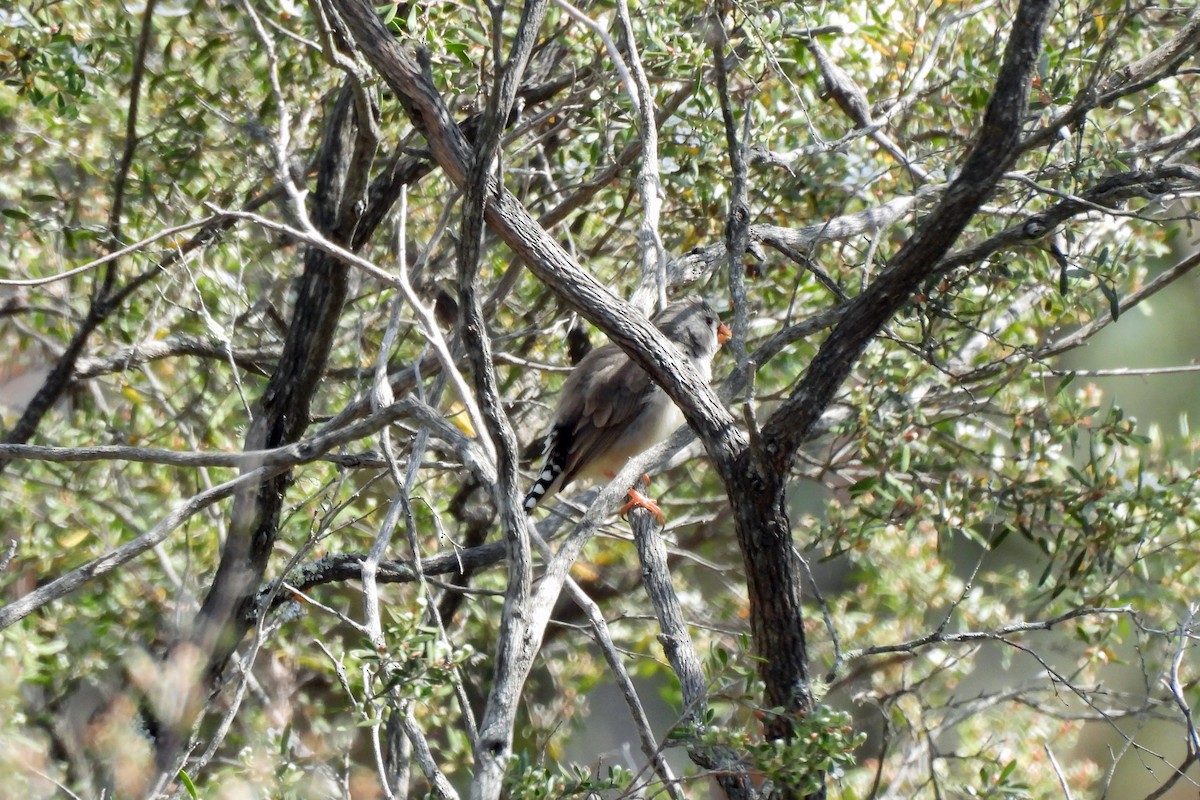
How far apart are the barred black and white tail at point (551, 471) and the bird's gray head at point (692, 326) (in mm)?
772

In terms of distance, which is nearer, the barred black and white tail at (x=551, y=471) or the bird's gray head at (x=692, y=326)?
the barred black and white tail at (x=551, y=471)

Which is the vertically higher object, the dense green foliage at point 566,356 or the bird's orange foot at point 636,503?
the dense green foliage at point 566,356

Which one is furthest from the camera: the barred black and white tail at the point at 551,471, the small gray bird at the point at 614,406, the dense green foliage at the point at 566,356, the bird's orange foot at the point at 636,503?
the small gray bird at the point at 614,406

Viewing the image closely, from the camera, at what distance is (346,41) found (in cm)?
445

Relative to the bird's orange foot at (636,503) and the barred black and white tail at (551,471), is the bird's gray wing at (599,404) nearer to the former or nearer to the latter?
the barred black and white tail at (551,471)

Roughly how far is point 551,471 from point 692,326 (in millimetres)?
1134

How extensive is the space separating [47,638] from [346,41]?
3.90m

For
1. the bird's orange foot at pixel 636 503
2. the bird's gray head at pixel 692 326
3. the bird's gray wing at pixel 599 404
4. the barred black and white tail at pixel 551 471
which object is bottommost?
the bird's orange foot at pixel 636 503

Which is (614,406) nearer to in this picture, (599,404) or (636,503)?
(599,404)

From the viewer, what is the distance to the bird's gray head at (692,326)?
20.0 ft

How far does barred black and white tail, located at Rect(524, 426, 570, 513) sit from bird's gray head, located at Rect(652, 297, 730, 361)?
2.53 feet

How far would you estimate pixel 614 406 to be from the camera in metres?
6.00

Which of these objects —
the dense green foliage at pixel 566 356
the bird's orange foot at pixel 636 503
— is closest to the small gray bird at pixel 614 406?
the dense green foliage at pixel 566 356

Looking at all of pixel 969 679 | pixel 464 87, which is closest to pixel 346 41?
pixel 464 87
